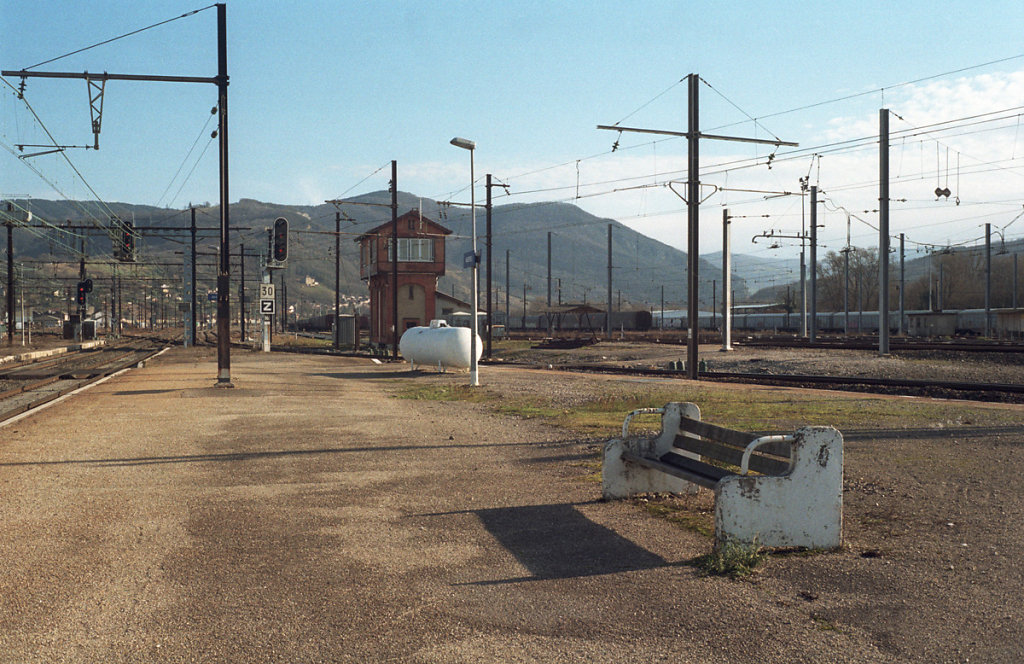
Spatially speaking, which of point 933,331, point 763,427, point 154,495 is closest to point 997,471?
point 763,427

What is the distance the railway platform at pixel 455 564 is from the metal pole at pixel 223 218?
10668 millimetres

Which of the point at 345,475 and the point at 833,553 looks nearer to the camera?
the point at 833,553

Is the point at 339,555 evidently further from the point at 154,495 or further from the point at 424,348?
the point at 424,348

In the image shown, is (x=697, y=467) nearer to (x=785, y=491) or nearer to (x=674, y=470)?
(x=674, y=470)

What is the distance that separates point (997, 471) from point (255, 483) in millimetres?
7983

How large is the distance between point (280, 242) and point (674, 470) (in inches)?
845

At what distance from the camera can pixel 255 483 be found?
28.8 ft

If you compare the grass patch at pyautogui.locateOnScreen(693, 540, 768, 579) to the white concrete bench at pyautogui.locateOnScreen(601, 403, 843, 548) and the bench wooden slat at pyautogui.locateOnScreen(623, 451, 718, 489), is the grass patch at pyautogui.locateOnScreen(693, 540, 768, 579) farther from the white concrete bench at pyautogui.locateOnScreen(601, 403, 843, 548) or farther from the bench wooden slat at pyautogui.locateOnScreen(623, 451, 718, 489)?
the bench wooden slat at pyautogui.locateOnScreen(623, 451, 718, 489)

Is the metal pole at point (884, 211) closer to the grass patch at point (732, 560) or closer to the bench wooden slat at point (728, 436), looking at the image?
the bench wooden slat at point (728, 436)

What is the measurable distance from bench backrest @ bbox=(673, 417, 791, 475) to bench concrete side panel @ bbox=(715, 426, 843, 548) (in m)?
0.27

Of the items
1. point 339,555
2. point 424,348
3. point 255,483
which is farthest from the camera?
point 424,348

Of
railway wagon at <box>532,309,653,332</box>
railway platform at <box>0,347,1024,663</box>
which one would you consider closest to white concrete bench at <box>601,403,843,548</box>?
railway platform at <box>0,347,1024,663</box>

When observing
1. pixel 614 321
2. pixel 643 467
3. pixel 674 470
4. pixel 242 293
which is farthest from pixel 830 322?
pixel 674 470

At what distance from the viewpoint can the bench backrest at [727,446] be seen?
256 inches
